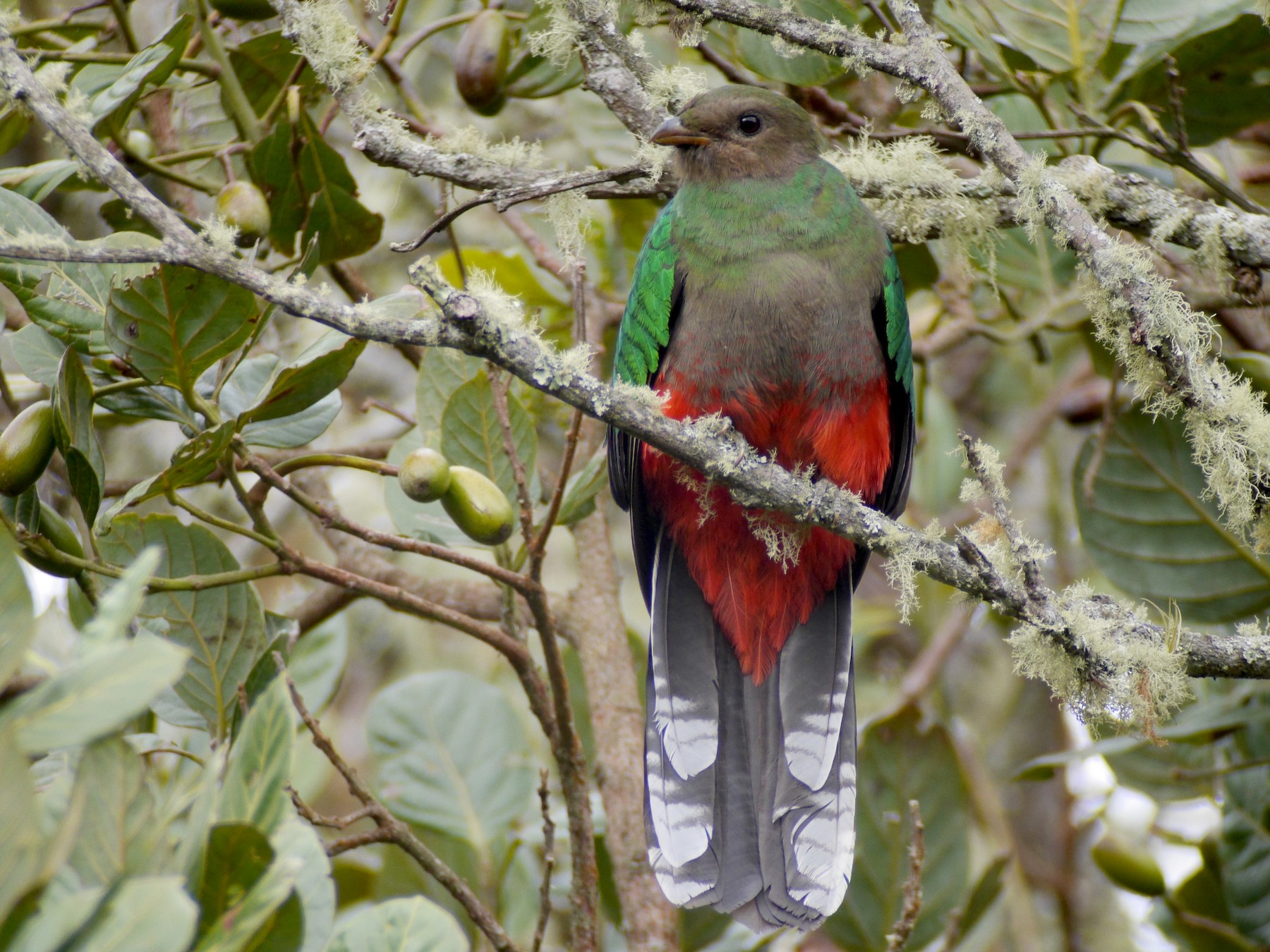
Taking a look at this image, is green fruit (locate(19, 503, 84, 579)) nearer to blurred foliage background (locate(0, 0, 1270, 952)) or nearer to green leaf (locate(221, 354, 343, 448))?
blurred foliage background (locate(0, 0, 1270, 952))

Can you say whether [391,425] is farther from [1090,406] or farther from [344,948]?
[344,948]

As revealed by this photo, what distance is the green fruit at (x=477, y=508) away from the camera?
2045 millimetres

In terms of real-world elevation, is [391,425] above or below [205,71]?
below

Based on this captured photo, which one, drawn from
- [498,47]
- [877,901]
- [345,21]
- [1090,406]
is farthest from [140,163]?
[1090,406]

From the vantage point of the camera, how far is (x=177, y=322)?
6.05 ft

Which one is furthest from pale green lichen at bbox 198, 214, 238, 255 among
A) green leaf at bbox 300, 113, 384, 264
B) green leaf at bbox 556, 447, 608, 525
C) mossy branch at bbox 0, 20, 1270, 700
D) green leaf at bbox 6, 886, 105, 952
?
green leaf at bbox 6, 886, 105, 952

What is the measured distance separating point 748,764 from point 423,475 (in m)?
1.04

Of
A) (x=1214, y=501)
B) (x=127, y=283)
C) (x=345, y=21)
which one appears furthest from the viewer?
(x=1214, y=501)

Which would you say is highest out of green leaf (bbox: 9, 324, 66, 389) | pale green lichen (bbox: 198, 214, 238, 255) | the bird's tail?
pale green lichen (bbox: 198, 214, 238, 255)

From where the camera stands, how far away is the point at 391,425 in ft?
14.9

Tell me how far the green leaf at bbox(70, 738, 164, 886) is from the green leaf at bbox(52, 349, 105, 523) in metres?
0.79

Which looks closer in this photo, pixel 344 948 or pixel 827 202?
pixel 344 948

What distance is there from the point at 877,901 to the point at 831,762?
0.52m

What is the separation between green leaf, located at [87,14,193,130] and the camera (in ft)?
6.87
